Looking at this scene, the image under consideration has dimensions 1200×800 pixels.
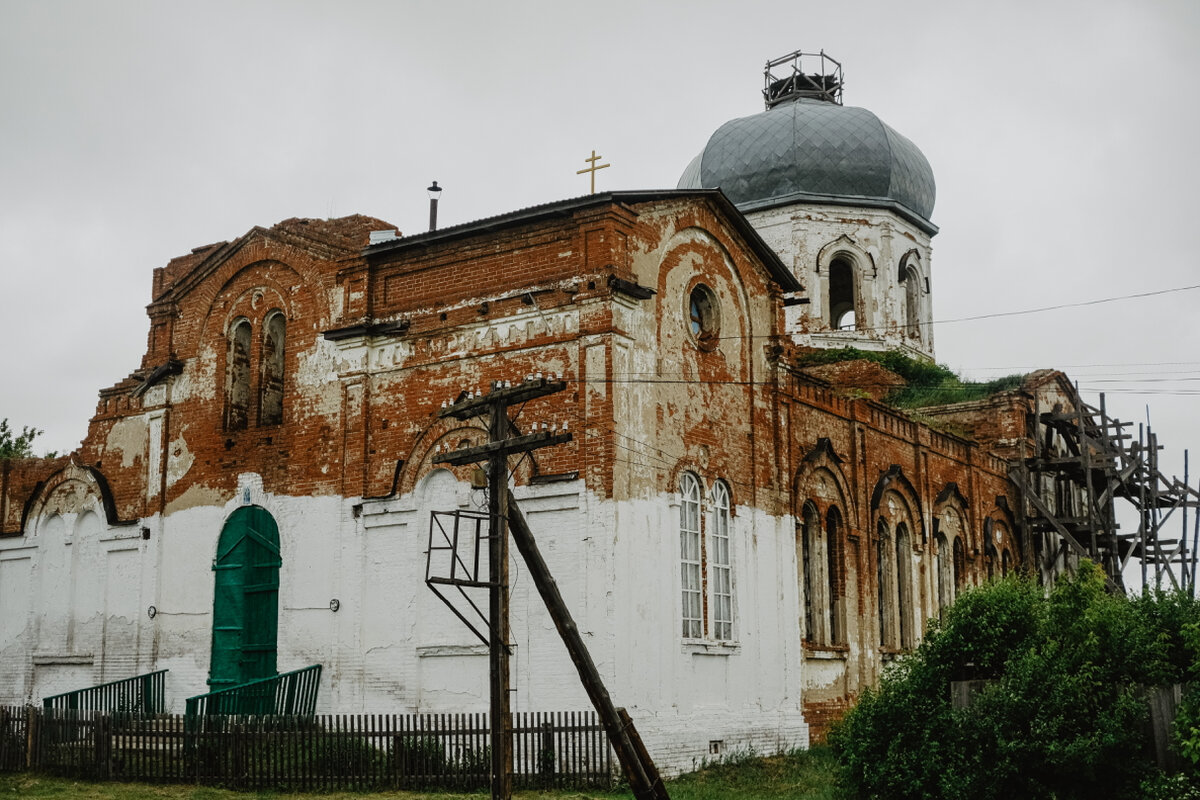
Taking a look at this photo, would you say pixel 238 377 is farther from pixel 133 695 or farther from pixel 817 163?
pixel 817 163

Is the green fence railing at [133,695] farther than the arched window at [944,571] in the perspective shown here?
No

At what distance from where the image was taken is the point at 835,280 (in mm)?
34125

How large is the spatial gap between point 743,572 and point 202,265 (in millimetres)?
10340

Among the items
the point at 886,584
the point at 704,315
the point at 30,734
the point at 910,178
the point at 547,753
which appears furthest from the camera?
the point at 910,178

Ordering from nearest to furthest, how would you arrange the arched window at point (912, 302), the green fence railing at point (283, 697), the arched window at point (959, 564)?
the green fence railing at point (283, 697) < the arched window at point (959, 564) < the arched window at point (912, 302)

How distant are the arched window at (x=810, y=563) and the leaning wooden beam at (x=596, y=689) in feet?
30.4

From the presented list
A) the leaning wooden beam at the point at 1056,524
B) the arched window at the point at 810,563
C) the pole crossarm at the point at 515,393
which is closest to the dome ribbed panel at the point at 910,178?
the leaning wooden beam at the point at 1056,524

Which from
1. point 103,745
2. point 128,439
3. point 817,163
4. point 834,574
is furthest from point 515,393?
point 817,163

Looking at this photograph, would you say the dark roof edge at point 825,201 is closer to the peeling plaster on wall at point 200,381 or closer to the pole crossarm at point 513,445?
the peeling plaster on wall at point 200,381

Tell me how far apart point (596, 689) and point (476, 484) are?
6.16 metres

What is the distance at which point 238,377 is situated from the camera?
2244 cm

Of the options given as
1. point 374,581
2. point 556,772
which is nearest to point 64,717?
point 374,581

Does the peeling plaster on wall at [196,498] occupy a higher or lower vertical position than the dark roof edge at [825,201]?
lower

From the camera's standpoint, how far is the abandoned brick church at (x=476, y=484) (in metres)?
18.1
